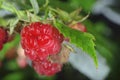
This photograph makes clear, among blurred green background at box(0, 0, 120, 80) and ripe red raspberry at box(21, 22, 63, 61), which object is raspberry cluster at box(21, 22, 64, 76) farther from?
blurred green background at box(0, 0, 120, 80)

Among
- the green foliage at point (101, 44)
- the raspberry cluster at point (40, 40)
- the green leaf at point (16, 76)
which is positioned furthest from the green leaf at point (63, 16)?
the green leaf at point (16, 76)

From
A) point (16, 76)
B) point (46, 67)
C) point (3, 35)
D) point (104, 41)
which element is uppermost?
point (3, 35)

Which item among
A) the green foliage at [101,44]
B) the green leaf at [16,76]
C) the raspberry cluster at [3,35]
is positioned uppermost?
the raspberry cluster at [3,35]

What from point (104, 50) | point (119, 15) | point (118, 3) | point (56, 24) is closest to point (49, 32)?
point (56, 24)

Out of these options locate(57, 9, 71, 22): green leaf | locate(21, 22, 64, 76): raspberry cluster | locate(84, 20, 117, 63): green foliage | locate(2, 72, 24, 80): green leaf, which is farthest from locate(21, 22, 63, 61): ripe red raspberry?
locate(2, 72, 24, 80): green leaf

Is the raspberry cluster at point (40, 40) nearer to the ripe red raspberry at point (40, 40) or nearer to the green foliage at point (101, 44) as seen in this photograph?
the ripe red raspberry at point (40, 40)

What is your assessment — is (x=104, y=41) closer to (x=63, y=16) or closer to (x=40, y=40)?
(x=63, y=16)

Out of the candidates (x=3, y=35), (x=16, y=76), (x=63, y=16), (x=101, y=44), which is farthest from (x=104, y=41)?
(x=3, y=35)
